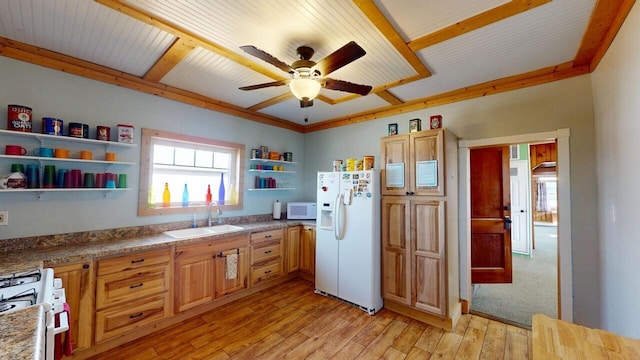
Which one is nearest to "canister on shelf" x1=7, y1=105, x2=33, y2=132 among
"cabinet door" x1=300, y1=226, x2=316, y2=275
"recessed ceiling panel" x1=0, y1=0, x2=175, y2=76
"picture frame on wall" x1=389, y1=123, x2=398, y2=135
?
"recessed ceiling panel" x1=0, y1=0, x2=175, y2=76

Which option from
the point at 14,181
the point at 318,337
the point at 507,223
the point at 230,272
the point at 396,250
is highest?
the point at 14,181

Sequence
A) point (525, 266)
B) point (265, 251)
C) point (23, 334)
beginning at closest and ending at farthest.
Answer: point (23, 334) < point (265, 251) < point (525, 266)

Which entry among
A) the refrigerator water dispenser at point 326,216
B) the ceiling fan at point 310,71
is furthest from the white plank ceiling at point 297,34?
the refrigerator water dispenser at point 326,216

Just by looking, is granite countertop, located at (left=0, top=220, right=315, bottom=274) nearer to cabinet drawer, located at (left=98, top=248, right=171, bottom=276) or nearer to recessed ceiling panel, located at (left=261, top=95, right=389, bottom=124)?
cabinet drawer, located at (left=98, top=248, right=171, bottom=276)

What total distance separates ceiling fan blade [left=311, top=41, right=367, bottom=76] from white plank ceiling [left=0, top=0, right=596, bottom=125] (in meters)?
0.28

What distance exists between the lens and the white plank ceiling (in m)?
1.62

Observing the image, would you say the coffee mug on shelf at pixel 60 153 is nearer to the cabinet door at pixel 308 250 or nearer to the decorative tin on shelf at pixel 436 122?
the cabinet door at pixel 308 250

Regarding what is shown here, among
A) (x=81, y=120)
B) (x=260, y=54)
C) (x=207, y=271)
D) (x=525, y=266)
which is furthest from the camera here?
(x=525, y=266)

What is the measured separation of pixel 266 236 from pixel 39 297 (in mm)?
2255

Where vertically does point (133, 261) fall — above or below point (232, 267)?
above

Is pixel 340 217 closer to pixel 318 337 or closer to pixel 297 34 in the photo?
pixel 318 337

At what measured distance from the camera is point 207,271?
2.78 metres

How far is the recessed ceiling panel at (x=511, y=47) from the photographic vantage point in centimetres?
168

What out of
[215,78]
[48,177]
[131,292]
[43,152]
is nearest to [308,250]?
[131,292]
